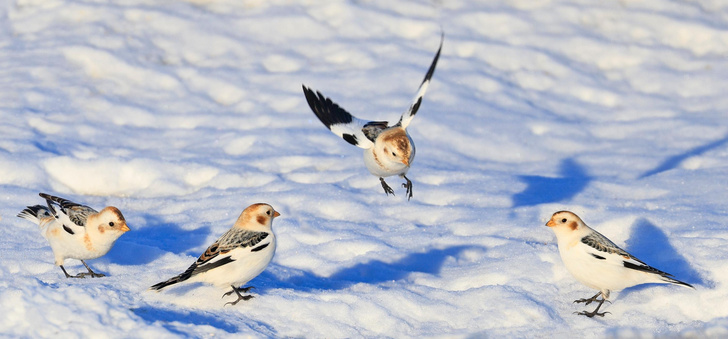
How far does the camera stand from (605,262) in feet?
15.6

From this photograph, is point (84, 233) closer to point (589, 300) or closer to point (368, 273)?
point (368, 273)

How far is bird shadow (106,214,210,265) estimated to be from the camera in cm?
590

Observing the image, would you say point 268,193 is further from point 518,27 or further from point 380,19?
point 518,27

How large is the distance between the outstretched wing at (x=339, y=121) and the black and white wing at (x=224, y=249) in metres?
1.69

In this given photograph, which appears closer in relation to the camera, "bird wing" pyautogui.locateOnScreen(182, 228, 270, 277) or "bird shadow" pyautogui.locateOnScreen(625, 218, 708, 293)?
"bird wing" pyautogui.locateOnScreen(182, 228, 270, 277)

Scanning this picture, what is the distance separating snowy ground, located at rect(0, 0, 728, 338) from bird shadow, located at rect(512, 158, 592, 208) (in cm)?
3

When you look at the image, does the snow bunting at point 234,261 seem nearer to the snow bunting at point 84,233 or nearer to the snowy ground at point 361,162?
the snowy ground at point 361,162

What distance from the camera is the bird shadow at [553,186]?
7411 mm

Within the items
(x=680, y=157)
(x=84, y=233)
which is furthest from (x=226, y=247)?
(x=680, y=157)

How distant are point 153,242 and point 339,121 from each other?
5.83 ft

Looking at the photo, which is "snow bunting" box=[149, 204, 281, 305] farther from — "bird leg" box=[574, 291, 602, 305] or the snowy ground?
"bird leg" box=[574, 291, 602, 305]

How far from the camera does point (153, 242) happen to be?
641 centimetres

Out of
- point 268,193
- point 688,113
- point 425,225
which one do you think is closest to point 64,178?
point 268,193

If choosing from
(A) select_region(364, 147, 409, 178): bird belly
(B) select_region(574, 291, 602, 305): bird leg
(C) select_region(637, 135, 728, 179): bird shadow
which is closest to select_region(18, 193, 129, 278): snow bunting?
(A) select_region(364, 147, 409, 178): bird belly
